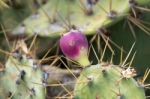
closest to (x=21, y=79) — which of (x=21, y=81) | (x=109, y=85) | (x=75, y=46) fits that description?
(x=21, y=81)

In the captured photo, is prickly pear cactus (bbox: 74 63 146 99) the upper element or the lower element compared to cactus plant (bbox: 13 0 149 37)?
lower

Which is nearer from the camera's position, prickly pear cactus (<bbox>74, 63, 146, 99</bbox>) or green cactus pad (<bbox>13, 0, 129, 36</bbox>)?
prickly pear cactus (<bbox>74, 63, 146, 99</bbox>)

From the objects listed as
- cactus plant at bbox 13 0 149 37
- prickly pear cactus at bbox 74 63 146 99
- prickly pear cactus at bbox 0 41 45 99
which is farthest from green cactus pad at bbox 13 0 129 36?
prickly pear cactus at bbox 74 63 146 99

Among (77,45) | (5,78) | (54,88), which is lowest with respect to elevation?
(54,88)

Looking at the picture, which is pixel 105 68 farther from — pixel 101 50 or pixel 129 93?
pixel 101 50

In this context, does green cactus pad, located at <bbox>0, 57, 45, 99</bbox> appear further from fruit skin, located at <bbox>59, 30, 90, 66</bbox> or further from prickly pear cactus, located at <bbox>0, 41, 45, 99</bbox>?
fruit skin, located at <bbox>59, 30, 90, 66</bbox>

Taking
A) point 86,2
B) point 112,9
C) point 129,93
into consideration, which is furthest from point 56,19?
point 129,93
